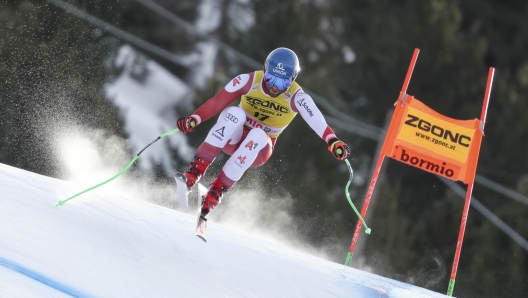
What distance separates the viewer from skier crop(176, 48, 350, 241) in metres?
5.32

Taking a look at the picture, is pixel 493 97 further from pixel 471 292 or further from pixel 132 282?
pixel 132 282

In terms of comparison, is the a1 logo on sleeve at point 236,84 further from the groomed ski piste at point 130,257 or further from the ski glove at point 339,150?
the groomed ski piste at point 130,257

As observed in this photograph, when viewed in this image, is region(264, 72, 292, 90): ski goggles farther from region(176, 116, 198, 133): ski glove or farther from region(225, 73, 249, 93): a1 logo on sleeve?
region(176, 116, 198, 133): ski glove

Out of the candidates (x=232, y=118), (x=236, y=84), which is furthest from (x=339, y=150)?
(x=236, y=84)

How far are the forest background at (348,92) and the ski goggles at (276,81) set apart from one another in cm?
499

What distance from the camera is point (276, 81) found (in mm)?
5512

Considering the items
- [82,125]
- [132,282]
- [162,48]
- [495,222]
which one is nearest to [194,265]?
[132,282]

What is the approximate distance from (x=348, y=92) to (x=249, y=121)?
1738cm

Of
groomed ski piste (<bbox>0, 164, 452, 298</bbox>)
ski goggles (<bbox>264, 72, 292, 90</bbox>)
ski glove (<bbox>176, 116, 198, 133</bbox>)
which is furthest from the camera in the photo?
ski goggles (<bbox>264, 72, 292, 90</bbox>)

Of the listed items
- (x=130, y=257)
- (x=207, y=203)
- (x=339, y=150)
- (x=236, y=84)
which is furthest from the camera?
(x=236, y=84)

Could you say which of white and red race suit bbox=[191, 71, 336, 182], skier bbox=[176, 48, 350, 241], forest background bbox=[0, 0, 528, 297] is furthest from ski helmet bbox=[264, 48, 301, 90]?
forest background bbox=[0, 0, 528, 297]

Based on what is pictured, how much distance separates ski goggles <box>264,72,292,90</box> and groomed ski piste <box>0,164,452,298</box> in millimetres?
1099

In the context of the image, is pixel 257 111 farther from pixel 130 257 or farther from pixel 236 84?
pixel 130 257

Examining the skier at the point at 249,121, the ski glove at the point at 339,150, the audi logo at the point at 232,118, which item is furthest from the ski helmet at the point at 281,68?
the ski glove at the point at 339,150
